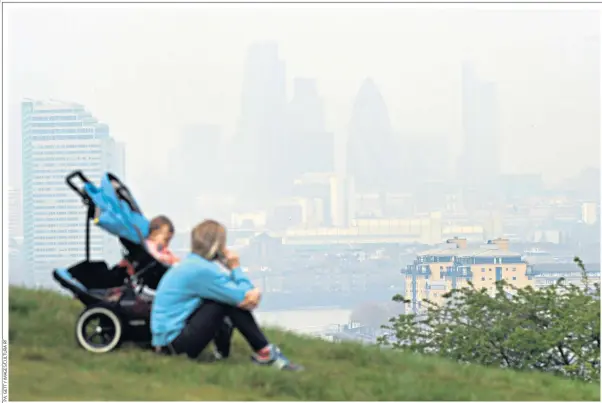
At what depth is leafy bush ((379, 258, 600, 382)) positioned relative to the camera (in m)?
10.8

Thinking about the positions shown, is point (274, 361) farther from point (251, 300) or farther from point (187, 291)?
point (187, 291)

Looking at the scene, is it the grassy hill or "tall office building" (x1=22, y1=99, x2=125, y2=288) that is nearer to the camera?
the grassy hill

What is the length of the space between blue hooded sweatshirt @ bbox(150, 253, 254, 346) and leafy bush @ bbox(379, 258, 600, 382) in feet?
14.4

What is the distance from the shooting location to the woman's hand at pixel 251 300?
6.98 meters

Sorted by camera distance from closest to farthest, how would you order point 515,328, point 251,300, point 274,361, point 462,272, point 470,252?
point 251,300 → point 274,361 → point 515,328 → point 470,252 → point 462,272

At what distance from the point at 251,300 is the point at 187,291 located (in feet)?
1.65

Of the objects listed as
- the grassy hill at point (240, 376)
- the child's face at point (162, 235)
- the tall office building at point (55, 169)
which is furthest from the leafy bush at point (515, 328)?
the child's face at point (162, 235)

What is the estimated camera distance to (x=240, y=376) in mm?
6879

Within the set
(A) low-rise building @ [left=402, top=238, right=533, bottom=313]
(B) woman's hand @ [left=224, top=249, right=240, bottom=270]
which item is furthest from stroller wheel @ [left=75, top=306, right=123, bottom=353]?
(A) low-rise building @ [left=402, top=238, right=533, bottom=313]

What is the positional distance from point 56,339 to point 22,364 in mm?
690

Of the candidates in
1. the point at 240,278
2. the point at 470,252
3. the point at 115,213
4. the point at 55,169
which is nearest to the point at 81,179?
the point at 115,213

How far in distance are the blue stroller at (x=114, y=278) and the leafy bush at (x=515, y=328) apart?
4.28 meters

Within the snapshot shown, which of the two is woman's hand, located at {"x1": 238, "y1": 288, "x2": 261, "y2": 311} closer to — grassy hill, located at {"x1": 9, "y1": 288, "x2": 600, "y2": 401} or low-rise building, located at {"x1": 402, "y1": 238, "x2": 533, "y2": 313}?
grassy hill, located at {"x1": 9, "y1": 288, "x2": 600, "y2": 401}

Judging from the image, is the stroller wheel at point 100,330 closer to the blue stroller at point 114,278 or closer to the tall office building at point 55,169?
the blue stroller at point 114,278
